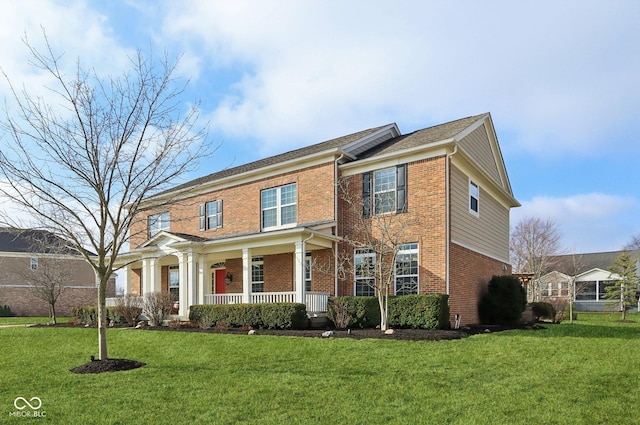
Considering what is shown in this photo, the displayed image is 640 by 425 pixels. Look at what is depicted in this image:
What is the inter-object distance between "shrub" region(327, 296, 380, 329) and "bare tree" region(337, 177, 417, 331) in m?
0.50

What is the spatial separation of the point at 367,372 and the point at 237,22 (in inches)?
283

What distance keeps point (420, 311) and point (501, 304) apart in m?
4.99

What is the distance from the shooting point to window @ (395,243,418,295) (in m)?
14.9

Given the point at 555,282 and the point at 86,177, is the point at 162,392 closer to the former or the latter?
the point at 86,177

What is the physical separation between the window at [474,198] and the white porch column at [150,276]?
13126mm

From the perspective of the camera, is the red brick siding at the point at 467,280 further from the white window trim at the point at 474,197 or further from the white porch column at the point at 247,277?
the white porch column at the point at 247,277

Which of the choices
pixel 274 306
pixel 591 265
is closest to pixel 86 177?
pixel 274 306

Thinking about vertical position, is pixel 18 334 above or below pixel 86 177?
below

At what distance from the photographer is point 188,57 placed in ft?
32.5

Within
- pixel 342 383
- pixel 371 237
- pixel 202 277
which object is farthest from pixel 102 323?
pixel 202 277

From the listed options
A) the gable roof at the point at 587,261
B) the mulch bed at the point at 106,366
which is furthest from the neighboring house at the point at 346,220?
the gable roof at the point at 587,261

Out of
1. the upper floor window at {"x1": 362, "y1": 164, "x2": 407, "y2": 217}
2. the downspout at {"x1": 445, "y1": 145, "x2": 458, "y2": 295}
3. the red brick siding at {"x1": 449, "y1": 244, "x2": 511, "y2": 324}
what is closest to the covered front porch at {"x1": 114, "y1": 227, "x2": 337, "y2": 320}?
the upper floor window at {"x1": 362, "y1": 164, "x2": 407, "y2": 217}

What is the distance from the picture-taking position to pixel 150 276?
19.8m

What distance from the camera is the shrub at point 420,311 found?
1302 centimetres
